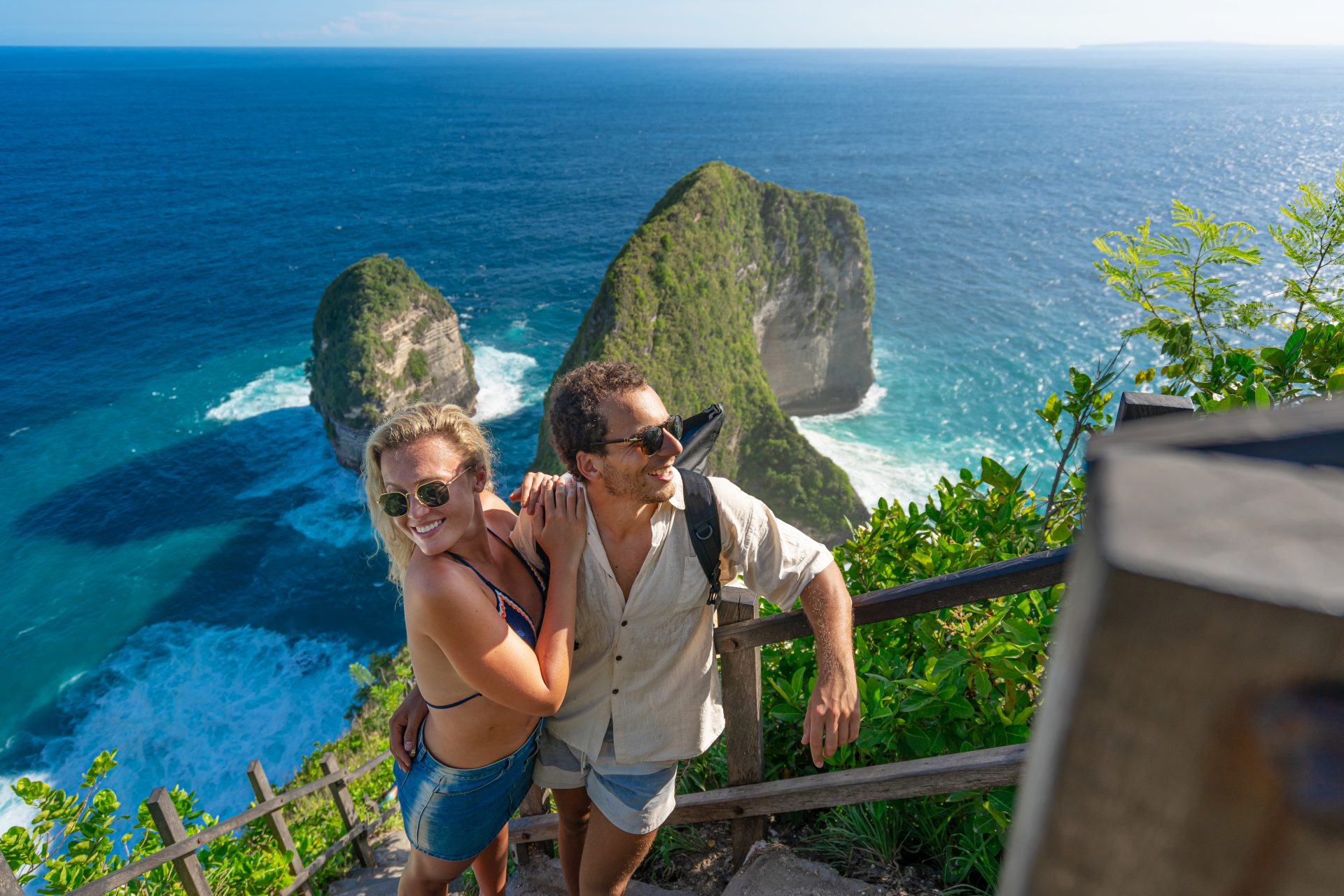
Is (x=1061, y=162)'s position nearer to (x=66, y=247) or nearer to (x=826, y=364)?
(x=826, y=364)

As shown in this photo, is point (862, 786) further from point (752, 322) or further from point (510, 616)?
point (752, 322)

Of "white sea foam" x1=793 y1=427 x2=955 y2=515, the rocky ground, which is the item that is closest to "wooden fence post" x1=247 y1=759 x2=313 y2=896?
the rocky ground

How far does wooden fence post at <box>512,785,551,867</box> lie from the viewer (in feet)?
13.0

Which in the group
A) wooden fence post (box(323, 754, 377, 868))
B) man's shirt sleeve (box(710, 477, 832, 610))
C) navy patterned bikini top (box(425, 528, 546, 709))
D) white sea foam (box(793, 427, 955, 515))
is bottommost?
white sea foam (box(793, 427, 955, 515))

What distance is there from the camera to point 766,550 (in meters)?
2.63

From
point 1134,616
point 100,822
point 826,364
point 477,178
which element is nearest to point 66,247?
point 477,178

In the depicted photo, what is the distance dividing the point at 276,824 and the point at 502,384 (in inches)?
1881

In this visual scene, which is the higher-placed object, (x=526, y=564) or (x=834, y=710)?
(x=526, y=564)

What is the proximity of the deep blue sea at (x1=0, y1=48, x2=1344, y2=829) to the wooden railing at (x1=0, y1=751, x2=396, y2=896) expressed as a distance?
912 inches

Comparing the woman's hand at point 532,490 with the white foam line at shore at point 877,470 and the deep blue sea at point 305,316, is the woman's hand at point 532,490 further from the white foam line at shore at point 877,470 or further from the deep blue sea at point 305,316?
the white foam line at shore at point 877,470

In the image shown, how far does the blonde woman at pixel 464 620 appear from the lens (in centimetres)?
243

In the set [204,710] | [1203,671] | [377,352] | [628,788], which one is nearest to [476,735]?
[628,788]

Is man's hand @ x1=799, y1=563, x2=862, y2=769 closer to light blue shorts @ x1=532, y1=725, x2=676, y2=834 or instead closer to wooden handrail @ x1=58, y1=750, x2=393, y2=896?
light blue shorts @ x1=532, y1=725, x2=676, y2=834

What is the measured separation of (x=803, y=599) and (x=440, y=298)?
50372 millimetres
